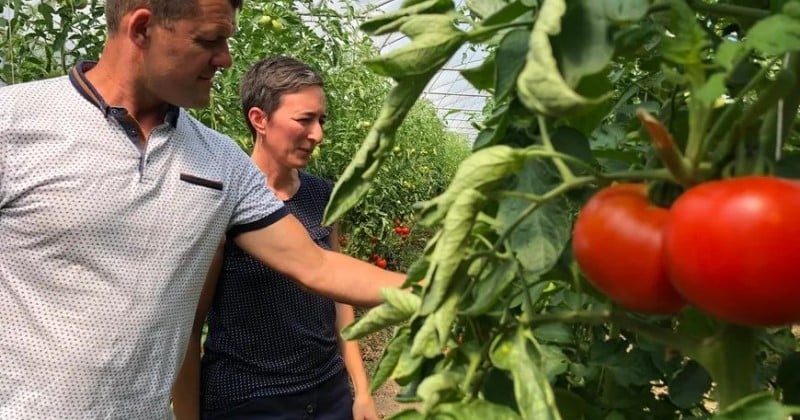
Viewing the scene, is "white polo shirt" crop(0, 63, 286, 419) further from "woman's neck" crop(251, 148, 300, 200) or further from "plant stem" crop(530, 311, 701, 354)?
"plant stem" crop(530, 311, 701, 354)

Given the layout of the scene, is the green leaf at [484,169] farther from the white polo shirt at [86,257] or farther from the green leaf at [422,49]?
the white polo shirt at [86,257]

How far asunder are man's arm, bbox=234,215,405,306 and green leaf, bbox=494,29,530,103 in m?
0.98

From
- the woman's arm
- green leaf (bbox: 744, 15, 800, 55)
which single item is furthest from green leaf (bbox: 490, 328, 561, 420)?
the woman's arm

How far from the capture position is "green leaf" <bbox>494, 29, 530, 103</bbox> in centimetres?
48

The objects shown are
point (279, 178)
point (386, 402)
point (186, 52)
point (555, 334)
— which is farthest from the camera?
point (386, 402)

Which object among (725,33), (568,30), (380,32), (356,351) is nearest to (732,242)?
(568,30)

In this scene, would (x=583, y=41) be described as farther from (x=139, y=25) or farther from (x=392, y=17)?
(x=139, y=25)

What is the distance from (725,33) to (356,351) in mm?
1346

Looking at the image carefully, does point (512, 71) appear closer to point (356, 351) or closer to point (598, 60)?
point (598, 60)

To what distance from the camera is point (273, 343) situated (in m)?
1.70

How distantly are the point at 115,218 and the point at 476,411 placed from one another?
90cm

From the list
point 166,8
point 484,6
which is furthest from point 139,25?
point 484,6

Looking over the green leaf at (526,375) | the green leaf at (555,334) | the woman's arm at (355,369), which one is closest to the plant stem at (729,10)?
the green leaf at (526,375)

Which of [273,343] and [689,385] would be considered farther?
[273,343]
